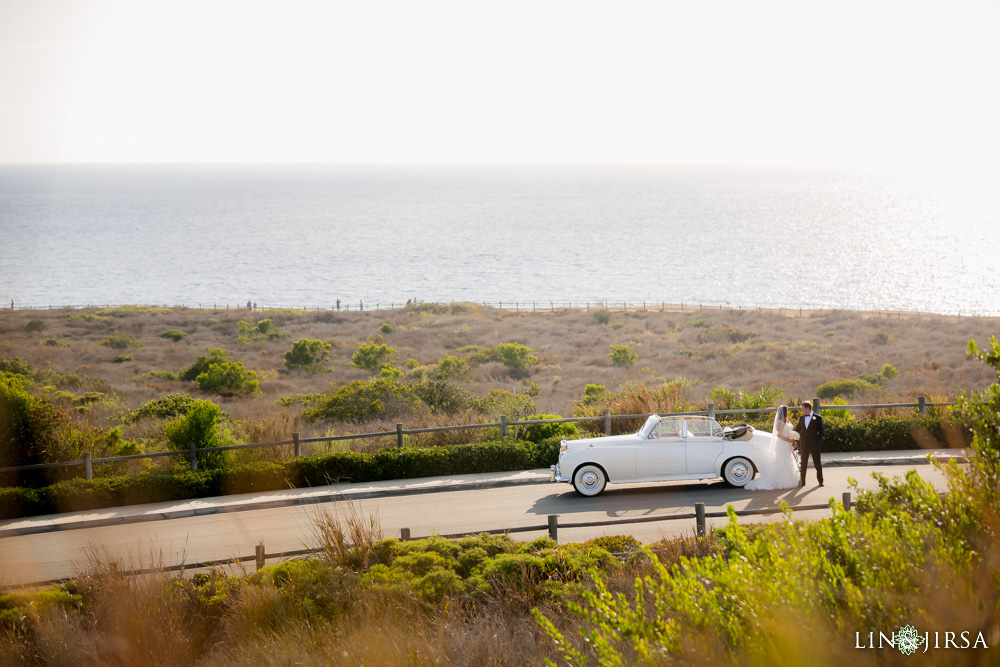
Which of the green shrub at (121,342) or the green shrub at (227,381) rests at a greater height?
the green shrub at (121,342)

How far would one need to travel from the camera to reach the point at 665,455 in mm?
15453

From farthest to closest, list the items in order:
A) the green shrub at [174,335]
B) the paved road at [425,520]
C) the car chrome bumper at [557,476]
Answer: the green shrub at [174,335] < the car chrome bumper at [557,476] < the paved road at [425,520]

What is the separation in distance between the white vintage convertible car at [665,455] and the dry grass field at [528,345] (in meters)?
6.65

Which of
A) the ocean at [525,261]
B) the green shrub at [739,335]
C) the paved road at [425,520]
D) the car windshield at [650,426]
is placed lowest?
the paved road at [425,520]

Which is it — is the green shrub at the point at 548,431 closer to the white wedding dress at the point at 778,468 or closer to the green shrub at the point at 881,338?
the white wedding dress at the point at 778,468

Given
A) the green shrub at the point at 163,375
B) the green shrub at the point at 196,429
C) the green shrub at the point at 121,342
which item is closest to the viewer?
the green shrub at the point at 196,429

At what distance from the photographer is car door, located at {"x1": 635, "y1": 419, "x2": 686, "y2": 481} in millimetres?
15453

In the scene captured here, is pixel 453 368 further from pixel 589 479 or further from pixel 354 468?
pixel 589 479

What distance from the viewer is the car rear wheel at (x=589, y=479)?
15.6m

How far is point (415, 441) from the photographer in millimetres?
20125

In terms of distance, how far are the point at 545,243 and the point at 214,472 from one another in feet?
418

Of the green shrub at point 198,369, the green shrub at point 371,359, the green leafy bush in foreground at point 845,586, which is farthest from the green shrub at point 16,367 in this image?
the green leafy bush in foreground at point 845,586

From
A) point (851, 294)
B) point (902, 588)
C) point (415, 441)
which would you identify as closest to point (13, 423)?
point (415, 441)

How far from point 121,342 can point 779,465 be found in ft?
167
